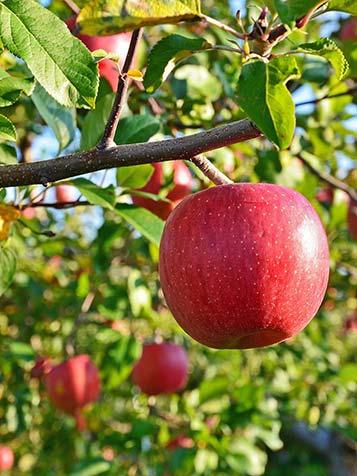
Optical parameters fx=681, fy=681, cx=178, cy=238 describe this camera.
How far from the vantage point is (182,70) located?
5.32ft

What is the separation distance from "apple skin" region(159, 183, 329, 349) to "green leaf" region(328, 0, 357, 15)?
0.23m

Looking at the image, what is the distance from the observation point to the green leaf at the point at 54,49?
715 millimetres

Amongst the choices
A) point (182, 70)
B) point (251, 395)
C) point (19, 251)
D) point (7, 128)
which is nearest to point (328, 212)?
point (251, 395)

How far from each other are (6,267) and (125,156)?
519mm

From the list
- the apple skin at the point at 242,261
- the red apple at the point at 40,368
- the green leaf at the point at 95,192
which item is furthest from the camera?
the red apple at the point at 40,368

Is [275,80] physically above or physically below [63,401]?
above

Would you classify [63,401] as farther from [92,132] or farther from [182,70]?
[92,132]

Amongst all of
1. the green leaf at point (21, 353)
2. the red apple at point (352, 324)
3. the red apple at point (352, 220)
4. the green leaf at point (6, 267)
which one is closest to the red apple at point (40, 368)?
the green leaf at point (21, 353)

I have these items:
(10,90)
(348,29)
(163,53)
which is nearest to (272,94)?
(163,53)

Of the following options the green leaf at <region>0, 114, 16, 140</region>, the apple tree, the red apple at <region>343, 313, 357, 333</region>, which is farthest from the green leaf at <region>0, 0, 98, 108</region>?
the red apple at <region>343, 313, 357, 333</region>

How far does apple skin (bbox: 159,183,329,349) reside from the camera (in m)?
0.83

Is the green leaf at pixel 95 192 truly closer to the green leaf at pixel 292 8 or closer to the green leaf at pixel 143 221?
the green leaf at pixel 143 221

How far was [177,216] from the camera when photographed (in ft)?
2.89

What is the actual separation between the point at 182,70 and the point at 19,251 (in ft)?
2.04
